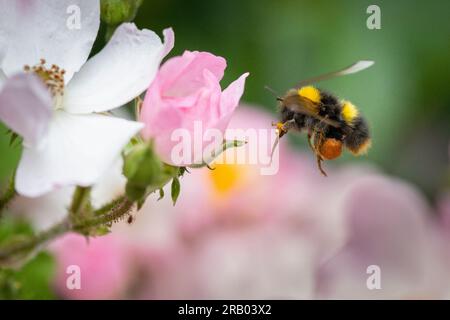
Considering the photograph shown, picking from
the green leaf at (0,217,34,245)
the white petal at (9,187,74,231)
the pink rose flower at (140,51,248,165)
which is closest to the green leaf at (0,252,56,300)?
the green leaf at (0,217,34,245)

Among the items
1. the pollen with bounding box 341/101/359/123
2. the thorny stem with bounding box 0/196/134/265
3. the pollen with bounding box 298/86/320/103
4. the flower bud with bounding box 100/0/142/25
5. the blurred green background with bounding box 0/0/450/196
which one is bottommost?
the thorny stem with bounding box 0/196/134/265

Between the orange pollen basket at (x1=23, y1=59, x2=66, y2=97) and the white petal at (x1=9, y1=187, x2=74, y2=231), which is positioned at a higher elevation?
the white petal at (x1=9, y1=187, x2=74, y2=231)

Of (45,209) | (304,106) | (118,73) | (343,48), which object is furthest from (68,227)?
(343,48)

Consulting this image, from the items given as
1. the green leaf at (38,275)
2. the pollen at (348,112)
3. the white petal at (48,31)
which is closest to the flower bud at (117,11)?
the white petal at (48,31)

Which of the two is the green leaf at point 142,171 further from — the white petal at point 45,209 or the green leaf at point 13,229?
the white petal at point 45,209

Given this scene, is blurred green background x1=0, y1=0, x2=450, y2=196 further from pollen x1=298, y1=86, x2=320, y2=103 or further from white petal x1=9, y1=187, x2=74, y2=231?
pollen x1=298, y1=86, x2=320, y2=103
